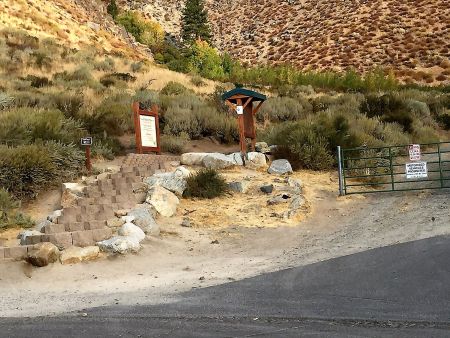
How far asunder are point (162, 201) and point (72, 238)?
2.65m

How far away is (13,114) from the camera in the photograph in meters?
16.6

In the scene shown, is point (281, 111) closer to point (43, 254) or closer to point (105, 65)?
point (105, 65)

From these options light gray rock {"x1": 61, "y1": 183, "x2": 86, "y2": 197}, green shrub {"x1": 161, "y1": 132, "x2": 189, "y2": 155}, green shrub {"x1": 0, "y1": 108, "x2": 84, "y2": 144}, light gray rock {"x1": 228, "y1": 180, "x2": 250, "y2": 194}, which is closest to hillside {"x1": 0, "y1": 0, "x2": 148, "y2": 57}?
green shrub {"x1": 0, "y1": 108, "x2": 84, "y2": 144}

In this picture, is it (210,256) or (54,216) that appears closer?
(210,256)

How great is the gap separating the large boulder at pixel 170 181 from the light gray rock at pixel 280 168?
2828mm

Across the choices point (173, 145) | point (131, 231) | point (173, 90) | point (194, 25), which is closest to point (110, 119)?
point (173, 145)

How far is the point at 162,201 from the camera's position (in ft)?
40.3

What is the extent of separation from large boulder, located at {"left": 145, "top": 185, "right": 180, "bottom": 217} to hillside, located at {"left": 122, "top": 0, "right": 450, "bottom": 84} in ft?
115

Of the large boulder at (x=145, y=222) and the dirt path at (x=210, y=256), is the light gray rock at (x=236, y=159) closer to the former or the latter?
the dirt path at (x=210, y=256)

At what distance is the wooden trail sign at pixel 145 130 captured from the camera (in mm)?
15922

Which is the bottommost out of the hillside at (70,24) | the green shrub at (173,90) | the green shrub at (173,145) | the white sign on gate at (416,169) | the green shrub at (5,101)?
the white sign on gate at (416,169)

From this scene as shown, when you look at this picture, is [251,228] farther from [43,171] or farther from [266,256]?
[43,171]

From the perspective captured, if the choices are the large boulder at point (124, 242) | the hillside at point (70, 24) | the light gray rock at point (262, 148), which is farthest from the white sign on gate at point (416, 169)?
the hillside at point (70, 24)

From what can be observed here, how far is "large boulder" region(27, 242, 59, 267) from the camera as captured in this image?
9.34 metres
